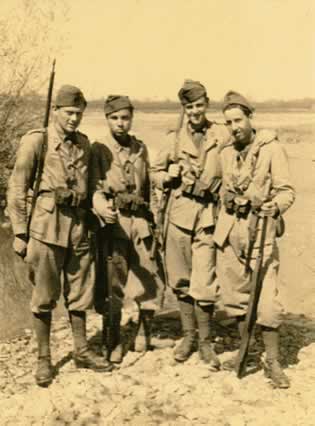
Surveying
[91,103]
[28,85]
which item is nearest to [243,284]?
[28,85]

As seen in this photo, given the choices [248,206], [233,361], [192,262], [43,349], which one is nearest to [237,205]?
[248,206]

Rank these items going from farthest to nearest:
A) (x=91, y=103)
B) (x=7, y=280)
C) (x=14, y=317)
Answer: (x=91, y=103) < (x=7, y=280) < (x=14, y=317)

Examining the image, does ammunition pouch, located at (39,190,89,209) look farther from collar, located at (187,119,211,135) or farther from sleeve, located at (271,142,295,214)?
sleeve, located at (271,142,295,214)

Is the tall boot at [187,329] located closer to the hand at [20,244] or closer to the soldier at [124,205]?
the soldier at [124,205]

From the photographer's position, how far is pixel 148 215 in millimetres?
5555

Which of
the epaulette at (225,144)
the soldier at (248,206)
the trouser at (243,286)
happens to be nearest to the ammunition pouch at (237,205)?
the soldier at (248,206)

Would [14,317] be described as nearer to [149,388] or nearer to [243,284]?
[149,388]

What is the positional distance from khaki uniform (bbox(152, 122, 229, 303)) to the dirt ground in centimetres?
75

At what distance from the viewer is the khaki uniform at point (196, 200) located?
5.45m

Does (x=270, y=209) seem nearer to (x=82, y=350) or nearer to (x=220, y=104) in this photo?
(x=82, y=350)

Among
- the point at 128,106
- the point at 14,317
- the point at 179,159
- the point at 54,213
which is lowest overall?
the point at 14,317

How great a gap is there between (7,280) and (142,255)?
3424mm

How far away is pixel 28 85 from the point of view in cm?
1217

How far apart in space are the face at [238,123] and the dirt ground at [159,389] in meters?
2.00
